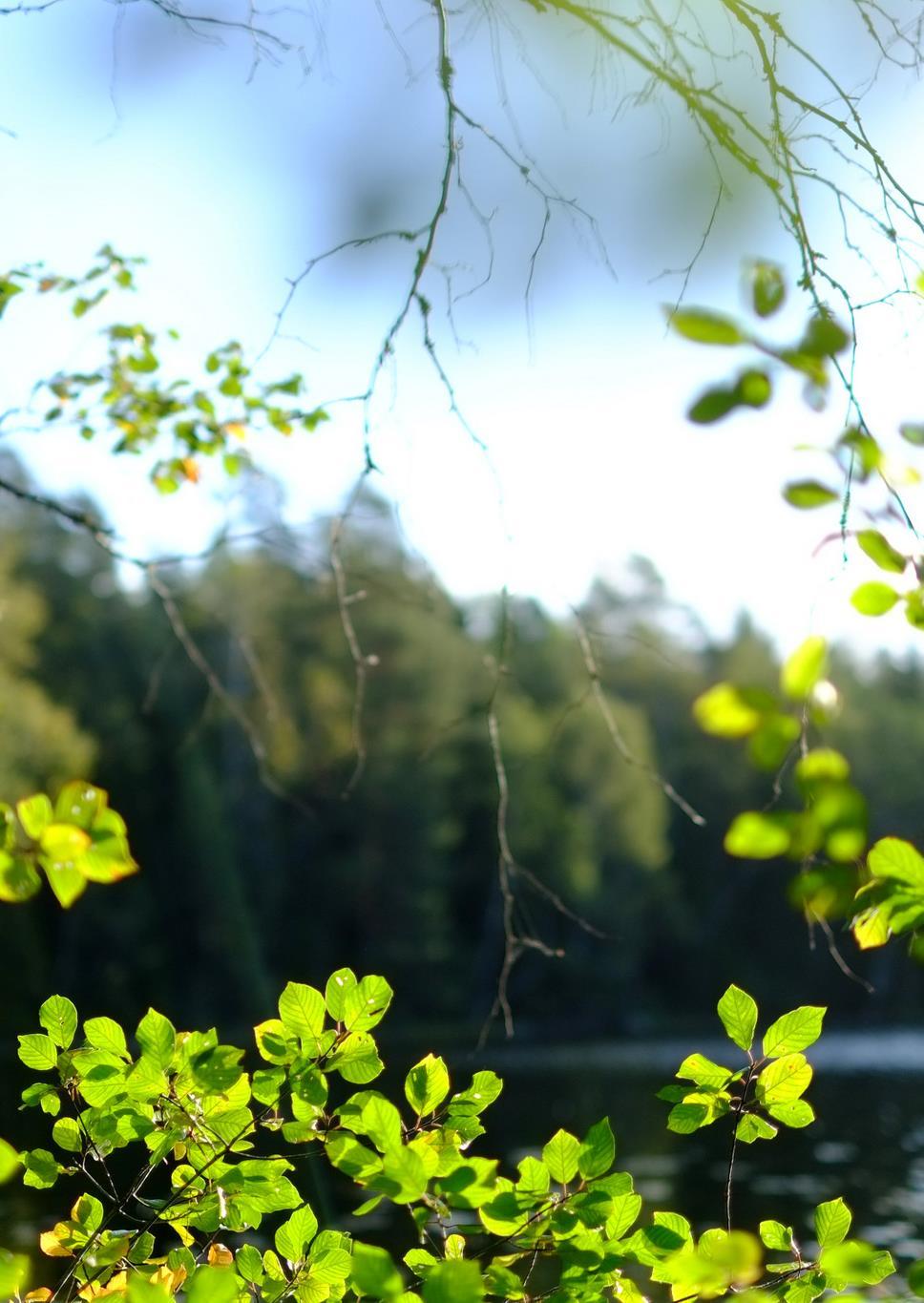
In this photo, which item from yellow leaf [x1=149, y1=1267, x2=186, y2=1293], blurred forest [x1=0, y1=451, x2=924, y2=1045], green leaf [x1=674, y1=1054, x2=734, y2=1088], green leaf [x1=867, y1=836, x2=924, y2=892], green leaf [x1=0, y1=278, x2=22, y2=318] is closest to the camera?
green leaf [x1=867, y1=836, x2=924, y2=892]

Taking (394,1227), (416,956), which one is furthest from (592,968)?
(394,1227)

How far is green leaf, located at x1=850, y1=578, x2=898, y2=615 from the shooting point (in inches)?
40.8

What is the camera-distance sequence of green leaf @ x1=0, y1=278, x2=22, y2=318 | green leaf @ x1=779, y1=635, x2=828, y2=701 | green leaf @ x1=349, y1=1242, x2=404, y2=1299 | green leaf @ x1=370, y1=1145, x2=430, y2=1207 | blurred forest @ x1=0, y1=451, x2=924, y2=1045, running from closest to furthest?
1. green leaf @ x1=779, y1=635, x2=828, y2=701
2. green leaf @ x1=349, y1=1242, x2=404, y2=1299
3. green leaf @ x1=370, y1=1145, x2=430, y2=1207
4. green leaf @ x1=0, y1=278, x2=22, y2=318
5. blurred forest @ x1=0, y1=451, x2=924, y2=1045

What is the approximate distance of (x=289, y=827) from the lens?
33.2m

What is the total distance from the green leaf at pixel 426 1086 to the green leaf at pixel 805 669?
867mm

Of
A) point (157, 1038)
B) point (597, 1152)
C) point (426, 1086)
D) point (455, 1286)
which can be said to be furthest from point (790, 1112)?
point (157, 1038)

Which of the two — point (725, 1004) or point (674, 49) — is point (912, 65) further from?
point (725, 1004)

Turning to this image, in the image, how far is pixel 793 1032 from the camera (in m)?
1.62

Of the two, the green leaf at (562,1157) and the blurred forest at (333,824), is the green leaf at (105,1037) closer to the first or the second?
the green leaf at (562,1157)

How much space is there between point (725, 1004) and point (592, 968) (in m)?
35.8

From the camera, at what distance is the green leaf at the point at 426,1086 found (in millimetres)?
1590

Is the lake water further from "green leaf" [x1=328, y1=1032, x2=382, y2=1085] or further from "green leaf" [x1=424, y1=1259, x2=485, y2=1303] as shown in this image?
"green leaf" [x1=424, y1=1259, x2=485, y2=1303]

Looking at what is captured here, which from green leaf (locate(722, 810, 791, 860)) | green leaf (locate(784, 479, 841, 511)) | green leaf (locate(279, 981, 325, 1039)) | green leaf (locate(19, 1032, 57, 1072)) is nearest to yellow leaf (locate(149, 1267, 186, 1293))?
green leaf (locate(19, 1032, 57, 1072))

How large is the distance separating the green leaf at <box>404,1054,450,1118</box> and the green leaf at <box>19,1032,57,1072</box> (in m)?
0.46
